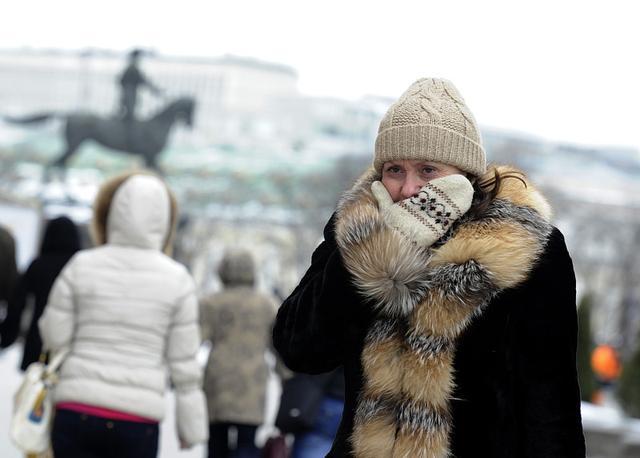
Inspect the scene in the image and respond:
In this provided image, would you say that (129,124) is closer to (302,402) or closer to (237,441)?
(237,441)

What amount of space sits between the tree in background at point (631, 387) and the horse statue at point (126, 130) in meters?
18.6

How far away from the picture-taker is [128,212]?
532 centimetres

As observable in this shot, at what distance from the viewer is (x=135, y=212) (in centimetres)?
532

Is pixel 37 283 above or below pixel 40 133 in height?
above

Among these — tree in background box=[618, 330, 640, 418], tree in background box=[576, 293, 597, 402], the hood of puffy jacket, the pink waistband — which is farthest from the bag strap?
tree in background box=[576, 293, 597, 402]

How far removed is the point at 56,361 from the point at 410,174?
8.22 ft

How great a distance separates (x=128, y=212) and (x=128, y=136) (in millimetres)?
30072

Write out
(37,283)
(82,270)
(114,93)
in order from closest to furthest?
(82,270), (37,283), (114,93)

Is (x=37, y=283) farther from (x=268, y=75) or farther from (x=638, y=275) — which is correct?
(x=268, y=75)

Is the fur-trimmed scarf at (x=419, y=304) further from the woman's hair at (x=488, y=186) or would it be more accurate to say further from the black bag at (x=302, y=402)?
the black bag at (x=302, y=402)

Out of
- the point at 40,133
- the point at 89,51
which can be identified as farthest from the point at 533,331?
the point at 89,51

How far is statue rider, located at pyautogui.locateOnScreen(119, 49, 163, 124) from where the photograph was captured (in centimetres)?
3241

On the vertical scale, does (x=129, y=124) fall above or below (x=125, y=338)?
below

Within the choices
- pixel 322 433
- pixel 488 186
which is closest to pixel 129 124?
pixel 322 433
